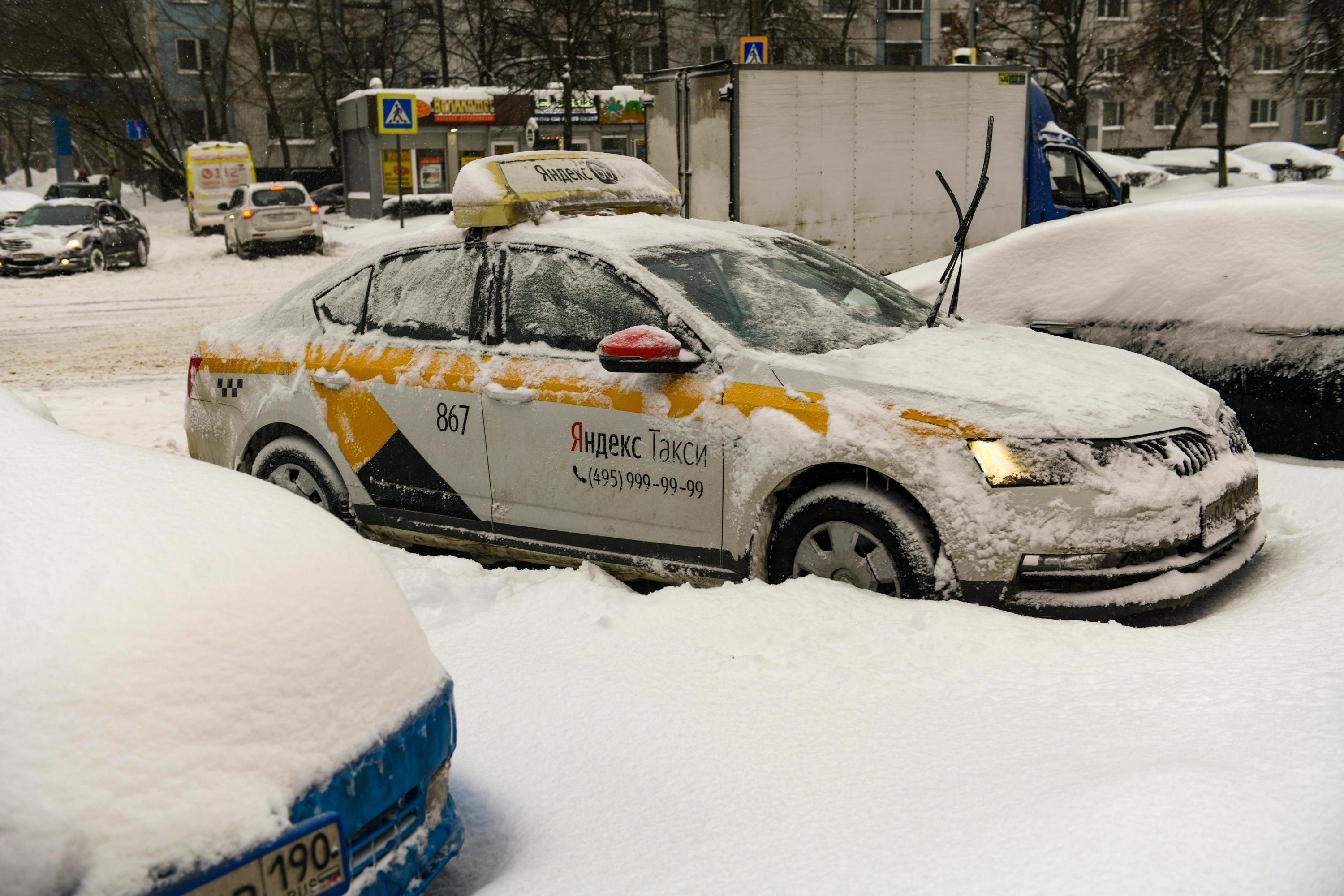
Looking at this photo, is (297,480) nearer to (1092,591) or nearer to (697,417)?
(697,417)

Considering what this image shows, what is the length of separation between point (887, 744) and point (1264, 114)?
7124 cm

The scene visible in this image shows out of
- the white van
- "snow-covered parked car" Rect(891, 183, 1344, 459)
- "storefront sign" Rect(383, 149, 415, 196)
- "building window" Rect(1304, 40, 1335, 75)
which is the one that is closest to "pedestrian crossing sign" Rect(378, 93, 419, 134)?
"storefront sign" Rect(383, 149, 415, 196)

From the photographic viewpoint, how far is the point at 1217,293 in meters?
6.09

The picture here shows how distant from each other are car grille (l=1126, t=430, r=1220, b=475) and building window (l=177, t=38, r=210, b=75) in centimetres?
5549

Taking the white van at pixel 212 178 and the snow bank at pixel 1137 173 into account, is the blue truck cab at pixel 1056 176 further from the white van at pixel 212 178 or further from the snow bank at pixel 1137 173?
the white van at pixel 212 178

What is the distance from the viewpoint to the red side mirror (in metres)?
4.42

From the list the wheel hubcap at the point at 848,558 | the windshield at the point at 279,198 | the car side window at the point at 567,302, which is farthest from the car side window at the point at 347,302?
the windshield at the point at 279,198

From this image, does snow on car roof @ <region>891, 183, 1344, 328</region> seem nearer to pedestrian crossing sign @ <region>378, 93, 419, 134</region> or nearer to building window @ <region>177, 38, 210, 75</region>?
pedestrian crossing sign @ <region>378, 93, 419, 134</region>

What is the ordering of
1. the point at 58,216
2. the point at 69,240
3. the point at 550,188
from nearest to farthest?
the point at 550,188 → the point at 69,240 → the point at 58,216

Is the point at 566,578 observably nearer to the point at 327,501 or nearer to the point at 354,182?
the point at 327,501

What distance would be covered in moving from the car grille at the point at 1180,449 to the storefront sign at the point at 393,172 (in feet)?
115

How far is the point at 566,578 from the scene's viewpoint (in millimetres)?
4617

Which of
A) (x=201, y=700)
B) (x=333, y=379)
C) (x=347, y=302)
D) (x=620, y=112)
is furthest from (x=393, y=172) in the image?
(x=201, y=700)

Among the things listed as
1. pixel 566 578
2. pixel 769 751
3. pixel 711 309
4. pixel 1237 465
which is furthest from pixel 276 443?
pixel 1237 465
